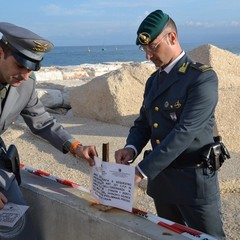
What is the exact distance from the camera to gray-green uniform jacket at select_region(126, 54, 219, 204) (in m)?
2.66

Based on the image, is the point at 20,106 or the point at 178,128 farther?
the point at 20,106

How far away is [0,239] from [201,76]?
171 cm

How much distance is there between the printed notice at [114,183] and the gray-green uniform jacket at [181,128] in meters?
0.13

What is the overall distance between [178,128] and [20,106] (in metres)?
1.21

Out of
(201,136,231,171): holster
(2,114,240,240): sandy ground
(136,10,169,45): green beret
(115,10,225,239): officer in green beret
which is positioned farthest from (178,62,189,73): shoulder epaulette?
(2,114,240,240): sandy ground

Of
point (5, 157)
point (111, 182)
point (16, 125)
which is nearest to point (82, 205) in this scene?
point (111, 182)

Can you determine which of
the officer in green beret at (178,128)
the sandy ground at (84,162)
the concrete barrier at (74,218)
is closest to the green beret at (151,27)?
the officer in green beret at (178,128)

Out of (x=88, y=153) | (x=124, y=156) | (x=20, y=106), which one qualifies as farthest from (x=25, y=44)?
(x=124, y=156)

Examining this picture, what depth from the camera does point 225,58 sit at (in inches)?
360

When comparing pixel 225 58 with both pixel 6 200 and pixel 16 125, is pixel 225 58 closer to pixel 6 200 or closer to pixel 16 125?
pixel 16 125

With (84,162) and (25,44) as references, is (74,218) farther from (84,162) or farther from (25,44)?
(84,162)

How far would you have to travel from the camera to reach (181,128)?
2.64 metres

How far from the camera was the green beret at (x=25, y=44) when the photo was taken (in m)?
2.75

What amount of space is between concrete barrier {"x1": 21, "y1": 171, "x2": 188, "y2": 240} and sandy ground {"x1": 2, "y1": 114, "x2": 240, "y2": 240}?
1.48 m
